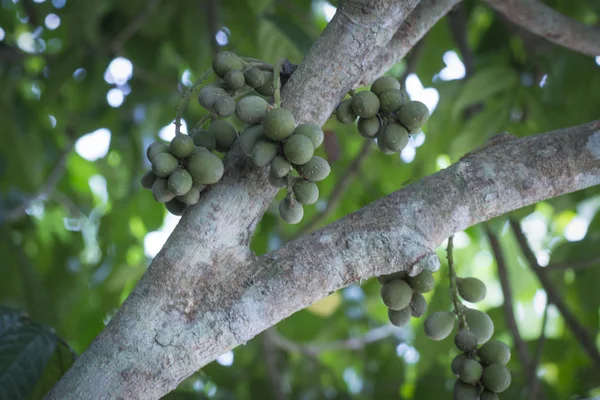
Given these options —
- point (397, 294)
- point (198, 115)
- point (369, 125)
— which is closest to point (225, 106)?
point (369, 125)

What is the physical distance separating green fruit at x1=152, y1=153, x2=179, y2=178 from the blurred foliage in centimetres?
110

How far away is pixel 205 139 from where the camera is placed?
1.26 m

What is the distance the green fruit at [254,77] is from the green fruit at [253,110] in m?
0.13

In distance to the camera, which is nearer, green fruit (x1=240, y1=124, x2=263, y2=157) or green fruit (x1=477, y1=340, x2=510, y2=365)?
green fruit (x1=240, y1=124, x2=263, y2=157)

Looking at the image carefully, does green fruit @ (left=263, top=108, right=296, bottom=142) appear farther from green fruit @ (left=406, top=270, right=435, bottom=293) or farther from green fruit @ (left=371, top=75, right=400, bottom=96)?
green fruit @ (left=406, top=270, right=435, bottom=293)

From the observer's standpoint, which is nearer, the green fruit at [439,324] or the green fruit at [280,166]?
the green fruit at [280,166]

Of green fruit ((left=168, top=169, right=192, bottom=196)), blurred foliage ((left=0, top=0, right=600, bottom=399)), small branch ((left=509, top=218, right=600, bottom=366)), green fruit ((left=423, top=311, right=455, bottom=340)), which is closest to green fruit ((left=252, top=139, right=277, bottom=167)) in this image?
green fruit ((left=168, top=169, right=192, bottom=196))

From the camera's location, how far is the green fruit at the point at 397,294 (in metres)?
1.28

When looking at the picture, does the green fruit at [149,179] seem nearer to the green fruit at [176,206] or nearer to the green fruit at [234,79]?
the green fruit at [176,206]

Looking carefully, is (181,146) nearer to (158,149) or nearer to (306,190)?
(158,149)

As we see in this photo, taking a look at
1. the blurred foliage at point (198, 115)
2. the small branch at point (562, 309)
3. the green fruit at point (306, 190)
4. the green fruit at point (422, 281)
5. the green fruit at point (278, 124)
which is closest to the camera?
the green fruit at point (278, 124)

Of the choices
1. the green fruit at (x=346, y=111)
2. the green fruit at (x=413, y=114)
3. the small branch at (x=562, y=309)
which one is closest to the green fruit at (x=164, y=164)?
the green fruit at (x=346, y=111)

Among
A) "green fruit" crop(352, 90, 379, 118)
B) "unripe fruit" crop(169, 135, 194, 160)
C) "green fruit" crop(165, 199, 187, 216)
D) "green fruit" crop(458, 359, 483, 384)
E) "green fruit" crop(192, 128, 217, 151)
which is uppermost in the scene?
"green fruit" crop(352, 90, 379, 118)

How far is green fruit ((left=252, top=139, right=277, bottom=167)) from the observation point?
43.8 inches
